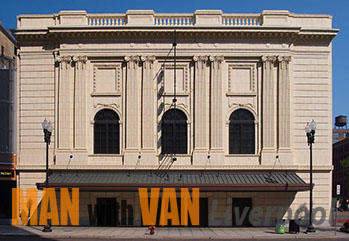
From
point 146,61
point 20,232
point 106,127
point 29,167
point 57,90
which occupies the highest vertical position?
point 146,61

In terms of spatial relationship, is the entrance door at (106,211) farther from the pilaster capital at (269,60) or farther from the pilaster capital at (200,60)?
the pilaster capital at (269,60)

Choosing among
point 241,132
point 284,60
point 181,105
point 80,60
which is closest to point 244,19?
point 284,60

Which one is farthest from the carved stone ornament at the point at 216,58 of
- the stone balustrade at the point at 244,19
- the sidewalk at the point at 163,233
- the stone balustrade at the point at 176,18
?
the sidewalk at the point at 163,233

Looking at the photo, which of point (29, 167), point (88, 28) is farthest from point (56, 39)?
point (29, 167)

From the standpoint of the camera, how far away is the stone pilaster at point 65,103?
3562 cm

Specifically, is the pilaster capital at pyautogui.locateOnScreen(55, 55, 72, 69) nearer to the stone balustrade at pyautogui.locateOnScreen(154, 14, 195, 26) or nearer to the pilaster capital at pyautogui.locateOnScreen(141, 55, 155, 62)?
the pilaster capital at pyautogui.locateOnScreen(141, 55, 155, 62)

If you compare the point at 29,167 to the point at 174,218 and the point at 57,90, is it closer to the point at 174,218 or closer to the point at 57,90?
the point at 57,90

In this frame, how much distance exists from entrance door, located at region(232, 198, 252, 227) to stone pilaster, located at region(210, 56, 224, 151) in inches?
175

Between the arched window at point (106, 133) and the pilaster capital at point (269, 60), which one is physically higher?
the pilaster capital at point (269, 60)

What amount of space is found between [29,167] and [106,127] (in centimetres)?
657

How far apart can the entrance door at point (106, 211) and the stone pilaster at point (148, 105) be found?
→ 16.1 ft

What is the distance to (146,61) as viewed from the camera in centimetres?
3581

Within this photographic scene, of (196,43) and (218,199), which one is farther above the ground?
(196,43)

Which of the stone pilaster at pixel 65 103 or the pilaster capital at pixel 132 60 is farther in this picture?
the pilaster capital at pixel 132 60
